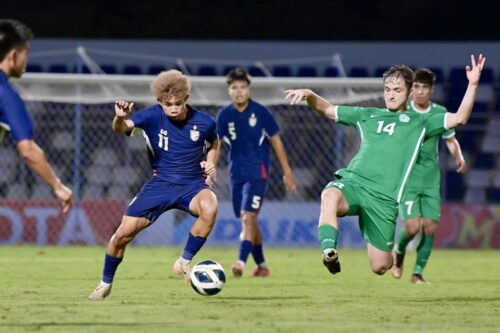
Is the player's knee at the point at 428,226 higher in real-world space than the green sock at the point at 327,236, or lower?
lower

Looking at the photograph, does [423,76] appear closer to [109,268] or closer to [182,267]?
[182,267]

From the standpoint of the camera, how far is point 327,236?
8867mm

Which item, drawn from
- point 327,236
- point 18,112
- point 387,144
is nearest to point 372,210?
point 387,144

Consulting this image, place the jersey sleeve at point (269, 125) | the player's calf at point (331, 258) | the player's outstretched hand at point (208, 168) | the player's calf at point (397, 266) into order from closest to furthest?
the player's calf at point (331, 258) → the player's outstretched hand at point (208, 168) → the player's calf at point (397, 266) → the jersey sleeve at point (269, 125)

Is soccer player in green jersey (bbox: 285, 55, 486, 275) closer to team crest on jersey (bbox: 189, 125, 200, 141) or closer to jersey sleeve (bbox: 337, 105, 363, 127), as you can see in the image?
jersey sleeve (bbox: 337, 105, 363, 127)

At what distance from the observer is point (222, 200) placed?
1831 cm

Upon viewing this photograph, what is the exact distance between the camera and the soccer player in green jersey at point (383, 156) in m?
9.42

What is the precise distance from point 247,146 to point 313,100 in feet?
12.3

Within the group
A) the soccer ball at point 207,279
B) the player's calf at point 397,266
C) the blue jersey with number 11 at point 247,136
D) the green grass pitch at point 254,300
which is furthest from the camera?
the blue jersey with number 11 at point 247,136

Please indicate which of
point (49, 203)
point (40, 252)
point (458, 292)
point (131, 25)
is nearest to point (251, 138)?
point (458, 292)

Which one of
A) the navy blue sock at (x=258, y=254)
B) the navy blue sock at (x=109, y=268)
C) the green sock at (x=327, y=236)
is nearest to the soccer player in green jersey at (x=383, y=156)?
the green sock at (x=327, y=236)

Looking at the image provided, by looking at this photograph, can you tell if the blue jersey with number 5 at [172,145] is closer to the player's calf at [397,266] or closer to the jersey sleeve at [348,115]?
the jersey sleeve at [348,115]

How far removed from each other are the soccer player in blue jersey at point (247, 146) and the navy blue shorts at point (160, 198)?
3443 mm

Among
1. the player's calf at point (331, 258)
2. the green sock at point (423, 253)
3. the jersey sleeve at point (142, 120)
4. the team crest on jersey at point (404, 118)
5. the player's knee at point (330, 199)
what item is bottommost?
the green sock at point (423, 253)
